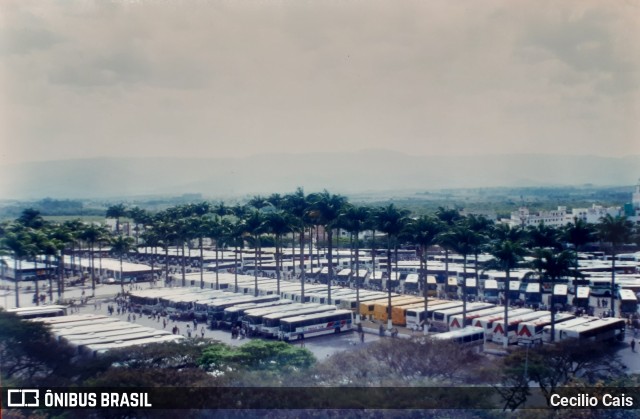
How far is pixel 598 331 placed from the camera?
20.2 meters

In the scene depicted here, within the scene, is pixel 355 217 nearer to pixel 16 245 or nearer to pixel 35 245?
pixel 35 245

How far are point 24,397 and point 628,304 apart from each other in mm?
26045

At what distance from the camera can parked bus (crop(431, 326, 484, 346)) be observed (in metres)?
18.7

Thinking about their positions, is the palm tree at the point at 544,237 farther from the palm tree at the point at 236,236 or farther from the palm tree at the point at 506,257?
the palm tree at the point at 236,236

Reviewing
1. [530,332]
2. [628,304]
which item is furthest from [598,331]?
[628,304]

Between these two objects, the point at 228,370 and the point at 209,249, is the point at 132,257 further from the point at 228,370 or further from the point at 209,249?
the point at 228,370

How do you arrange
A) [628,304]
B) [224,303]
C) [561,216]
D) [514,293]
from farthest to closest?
[561,216] → [514,293] → [628,304] → [224,303]

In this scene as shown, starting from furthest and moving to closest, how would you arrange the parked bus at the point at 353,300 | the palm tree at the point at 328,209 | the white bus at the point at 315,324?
the palm tree at the point at 328,209, the parked bus at the point at 353,300, the white bus at the point at 315,324

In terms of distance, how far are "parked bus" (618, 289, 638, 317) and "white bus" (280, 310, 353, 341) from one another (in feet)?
43.6

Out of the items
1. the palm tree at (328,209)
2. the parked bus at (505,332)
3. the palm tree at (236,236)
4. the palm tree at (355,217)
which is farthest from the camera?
the palm tree at (236,236)

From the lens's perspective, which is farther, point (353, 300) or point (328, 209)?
point (328, 209)

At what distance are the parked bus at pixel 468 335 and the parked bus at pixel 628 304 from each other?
1015 centimetres

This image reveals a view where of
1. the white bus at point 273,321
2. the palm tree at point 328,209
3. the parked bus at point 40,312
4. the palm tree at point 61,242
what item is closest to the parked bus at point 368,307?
the palm tree at point 328,209

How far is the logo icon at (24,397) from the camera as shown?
9.48 m
